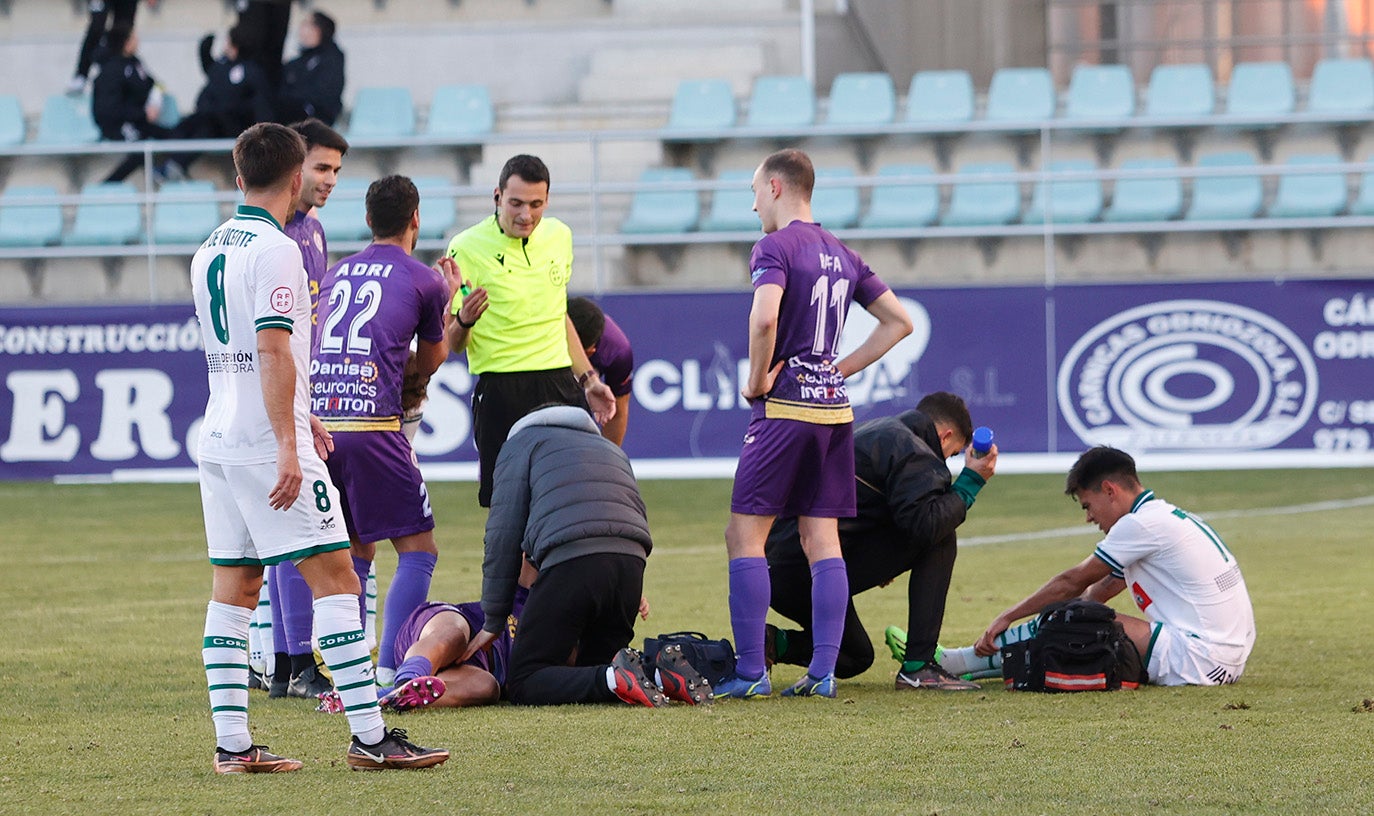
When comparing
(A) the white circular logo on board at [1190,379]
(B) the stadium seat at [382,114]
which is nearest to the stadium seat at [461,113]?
(B) the stadium seat at [382,114]

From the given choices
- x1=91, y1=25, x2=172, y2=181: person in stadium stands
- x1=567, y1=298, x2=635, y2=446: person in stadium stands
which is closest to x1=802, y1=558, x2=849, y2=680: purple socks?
x1=567, y1=298, x2=635, y2=446: person in stadium stands

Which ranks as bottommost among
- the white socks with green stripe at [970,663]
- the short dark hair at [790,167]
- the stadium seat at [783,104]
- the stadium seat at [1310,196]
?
the white socks with green stripe at [970,663]

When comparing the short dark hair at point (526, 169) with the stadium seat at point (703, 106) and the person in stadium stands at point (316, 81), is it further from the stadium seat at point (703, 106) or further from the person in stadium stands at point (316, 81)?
the stadium seat at point (703, 106)

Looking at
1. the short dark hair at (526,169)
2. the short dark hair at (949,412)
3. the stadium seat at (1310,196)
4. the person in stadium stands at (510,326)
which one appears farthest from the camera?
the stadium seat at (1310,196)

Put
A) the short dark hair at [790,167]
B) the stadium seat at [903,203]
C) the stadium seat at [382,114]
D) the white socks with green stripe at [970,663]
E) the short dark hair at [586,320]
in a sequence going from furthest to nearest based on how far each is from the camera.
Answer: the stadium seat at [382,114] < the stadium seat at [903,203] < the short dark hair at [586,320] < the white socks with green stripe at [970,663] < the short dark hair at [790,167]

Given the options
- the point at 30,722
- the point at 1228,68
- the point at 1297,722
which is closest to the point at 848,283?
the point at 1297,722

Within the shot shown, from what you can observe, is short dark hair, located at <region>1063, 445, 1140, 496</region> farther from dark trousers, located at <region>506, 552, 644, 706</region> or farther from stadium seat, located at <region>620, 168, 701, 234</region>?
stadium seat, located at <region>620, 168, 701, 234</region>

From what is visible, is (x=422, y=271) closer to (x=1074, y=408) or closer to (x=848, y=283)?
(x=848, y=283)

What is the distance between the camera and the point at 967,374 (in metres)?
15.4

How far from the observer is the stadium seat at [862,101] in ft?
61.2

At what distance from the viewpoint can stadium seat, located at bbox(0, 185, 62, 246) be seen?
18438 mm

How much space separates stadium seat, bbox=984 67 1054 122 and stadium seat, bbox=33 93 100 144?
9.78 metres

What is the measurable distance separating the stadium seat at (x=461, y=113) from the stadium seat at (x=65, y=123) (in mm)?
3718

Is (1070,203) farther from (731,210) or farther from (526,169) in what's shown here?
(526,169)
